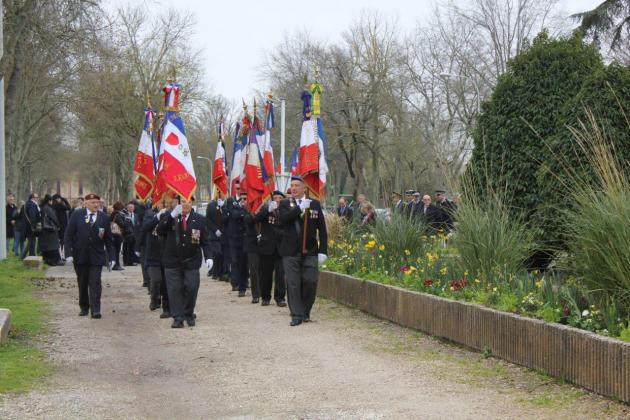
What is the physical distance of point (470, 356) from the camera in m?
9.33

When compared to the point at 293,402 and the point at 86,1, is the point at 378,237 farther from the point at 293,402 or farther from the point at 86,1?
the point at 86,1

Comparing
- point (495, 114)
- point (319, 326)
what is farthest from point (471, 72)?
point (319, 326)

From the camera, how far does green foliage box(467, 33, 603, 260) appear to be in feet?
41.0

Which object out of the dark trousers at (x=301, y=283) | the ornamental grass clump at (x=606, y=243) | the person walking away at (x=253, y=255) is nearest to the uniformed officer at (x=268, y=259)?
the person walking away at (x=253, y=255)

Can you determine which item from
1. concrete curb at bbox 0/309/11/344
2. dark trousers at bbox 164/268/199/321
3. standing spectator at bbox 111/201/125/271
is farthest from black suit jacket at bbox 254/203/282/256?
standing spectator at bbox 111/201/125/271

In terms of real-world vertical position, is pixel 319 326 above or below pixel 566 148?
below

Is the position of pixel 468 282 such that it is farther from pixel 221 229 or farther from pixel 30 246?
pixel 30 246

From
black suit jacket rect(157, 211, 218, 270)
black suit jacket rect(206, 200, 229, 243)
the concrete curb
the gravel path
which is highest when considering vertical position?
black suit jacket rect(206, 200, 229, 243)

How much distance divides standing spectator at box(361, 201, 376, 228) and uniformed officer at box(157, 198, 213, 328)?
472 centimetres

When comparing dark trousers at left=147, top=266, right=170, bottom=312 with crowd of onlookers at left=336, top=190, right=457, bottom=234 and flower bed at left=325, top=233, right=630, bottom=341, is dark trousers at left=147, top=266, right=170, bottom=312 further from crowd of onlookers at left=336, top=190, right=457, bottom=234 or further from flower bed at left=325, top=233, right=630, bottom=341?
crowd of onlookers at left=336, top=190, right=457, bottom=234

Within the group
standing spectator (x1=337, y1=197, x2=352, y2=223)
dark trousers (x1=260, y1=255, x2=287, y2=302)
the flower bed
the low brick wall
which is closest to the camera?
the low brick wall

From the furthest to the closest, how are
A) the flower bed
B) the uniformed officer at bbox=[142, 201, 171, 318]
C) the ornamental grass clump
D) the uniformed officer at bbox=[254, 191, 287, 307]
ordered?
the uniformed officer at bbox=[254, 191, 287, 307], the uniformed officer at bbox=[142, 201, 171, 318], the flower bed, the ornamental grass clump

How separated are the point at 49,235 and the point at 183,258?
1277 cm

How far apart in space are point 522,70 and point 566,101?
3.66 ft
